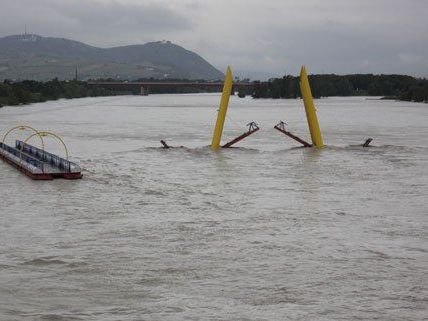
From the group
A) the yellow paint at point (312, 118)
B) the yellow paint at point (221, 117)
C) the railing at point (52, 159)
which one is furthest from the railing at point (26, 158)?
the yellow paint at point (312, 118)

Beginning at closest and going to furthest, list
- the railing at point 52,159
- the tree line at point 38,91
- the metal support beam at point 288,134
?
the railing at point 52,159
the metal support beam at point 288,134
the tree line at point 38,91

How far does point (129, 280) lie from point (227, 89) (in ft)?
95.1

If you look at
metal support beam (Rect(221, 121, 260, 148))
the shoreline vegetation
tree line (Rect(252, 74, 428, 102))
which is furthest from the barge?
tree line (Rect(252, 74, 428, 102))

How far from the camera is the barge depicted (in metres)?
27.0

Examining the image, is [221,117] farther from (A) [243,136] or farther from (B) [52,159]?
(B) [52,159]

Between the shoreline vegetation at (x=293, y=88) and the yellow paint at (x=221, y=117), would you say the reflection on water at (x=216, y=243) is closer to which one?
the yellow paint at (x=221, y=117)

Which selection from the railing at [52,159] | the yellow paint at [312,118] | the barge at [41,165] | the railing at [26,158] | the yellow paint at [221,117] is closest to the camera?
the barge at [41,165]

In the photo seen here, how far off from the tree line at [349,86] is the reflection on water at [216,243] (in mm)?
113470

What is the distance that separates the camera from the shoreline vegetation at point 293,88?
121125mm

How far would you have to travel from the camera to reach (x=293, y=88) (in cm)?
14675

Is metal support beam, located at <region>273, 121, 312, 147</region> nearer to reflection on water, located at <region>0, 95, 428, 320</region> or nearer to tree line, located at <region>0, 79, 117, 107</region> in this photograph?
reflection on water, located at <region>0, 95, 428, 320</region>

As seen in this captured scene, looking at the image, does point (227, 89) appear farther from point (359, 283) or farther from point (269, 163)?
point (359, 283)

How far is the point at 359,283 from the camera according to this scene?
1286 cm

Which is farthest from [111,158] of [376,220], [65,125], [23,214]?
[65,125]
